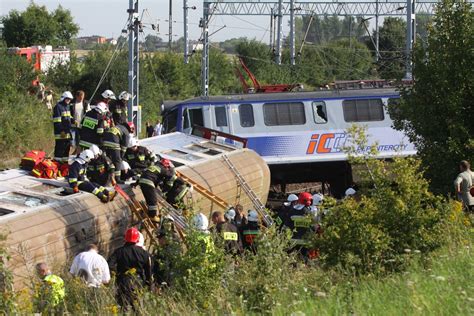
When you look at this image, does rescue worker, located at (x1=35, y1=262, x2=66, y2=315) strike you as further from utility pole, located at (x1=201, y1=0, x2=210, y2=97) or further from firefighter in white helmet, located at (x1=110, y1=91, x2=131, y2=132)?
utility pole, located at (x1=201, y1=0, x2=210, y2=97)

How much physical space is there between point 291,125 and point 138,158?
36.1 feet

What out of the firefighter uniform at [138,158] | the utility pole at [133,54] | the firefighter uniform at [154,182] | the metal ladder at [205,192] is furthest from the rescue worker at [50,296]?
the utility pole at [133,54]

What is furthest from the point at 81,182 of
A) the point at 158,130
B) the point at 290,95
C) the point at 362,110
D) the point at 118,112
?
the point at 158,130

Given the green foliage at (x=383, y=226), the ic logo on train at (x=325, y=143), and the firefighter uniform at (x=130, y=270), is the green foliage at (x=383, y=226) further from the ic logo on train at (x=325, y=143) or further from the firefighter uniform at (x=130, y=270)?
the ic logo on train at (x=325, y=143)

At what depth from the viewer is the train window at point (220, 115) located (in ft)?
85.3

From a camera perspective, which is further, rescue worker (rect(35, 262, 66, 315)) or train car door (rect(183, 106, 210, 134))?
train car door (rect(183, 106, 210, 134))

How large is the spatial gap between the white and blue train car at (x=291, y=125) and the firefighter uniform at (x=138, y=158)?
1018 cm

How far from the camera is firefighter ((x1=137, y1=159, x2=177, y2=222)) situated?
47.4 ft

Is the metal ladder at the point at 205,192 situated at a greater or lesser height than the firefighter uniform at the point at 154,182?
lesser

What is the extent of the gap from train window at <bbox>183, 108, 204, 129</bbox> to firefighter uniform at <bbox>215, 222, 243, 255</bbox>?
1223cm

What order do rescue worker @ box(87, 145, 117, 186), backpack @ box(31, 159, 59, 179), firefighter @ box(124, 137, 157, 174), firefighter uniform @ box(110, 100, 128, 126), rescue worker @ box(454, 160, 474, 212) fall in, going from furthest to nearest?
firefighter uniform @ box(110, 100, 128, 126)
firefighter @ box(124, 137, 157, 174)
backpack @ box(31, 159, 59, 179)
rescue worker @ box(454, 160, 474, 212)
rescue worker @ box(87, 145, 117, 186)

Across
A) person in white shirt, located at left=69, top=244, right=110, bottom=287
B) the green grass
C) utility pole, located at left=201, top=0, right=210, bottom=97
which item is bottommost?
person in white shirt, located at left=69, top=244, right=110, bottom=287

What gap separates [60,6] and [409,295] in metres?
46.9

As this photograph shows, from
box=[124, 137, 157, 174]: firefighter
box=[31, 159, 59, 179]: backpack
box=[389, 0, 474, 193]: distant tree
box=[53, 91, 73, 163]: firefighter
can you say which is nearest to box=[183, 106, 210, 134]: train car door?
box=[53, 91, 73, 163]: firefighter
